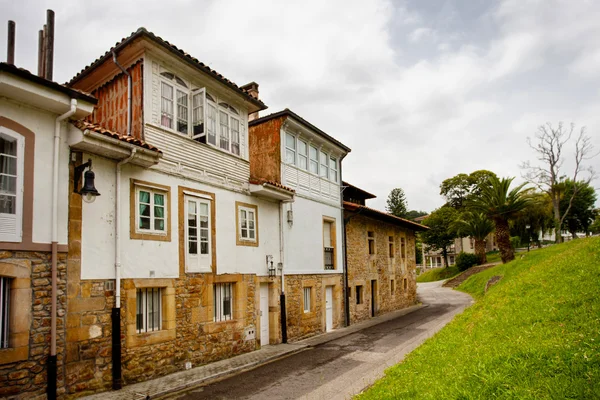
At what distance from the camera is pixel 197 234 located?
1147 cm

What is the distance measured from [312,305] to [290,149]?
20.6ft

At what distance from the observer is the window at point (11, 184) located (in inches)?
289

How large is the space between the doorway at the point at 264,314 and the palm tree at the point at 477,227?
35075 millimetres

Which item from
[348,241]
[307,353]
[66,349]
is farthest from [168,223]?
[348,241]

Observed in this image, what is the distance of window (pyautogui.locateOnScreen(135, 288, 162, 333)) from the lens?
9.78 meters

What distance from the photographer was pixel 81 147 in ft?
28.1

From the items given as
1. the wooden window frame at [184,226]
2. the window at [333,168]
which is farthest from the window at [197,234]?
the window at [333,168]

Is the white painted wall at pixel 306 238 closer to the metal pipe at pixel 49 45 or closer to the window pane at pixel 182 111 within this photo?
the window pane at pixel 182 111

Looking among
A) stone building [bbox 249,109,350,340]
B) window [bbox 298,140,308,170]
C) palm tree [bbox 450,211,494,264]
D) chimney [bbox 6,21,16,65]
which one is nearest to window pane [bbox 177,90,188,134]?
stone building [bbox 249,109,350,340]

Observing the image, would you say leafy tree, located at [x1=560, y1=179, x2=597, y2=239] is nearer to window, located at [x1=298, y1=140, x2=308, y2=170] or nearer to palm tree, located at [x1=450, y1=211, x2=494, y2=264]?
palm tree, located at [x1=450, y1=211, x2=494, y2=264]

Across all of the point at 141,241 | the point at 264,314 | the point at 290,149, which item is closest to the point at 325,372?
the point at 264,314

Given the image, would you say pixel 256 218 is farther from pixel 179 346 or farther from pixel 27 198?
pixel 27 198

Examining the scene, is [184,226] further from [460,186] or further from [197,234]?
[460,186]

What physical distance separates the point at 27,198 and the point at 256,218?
23.9ft
